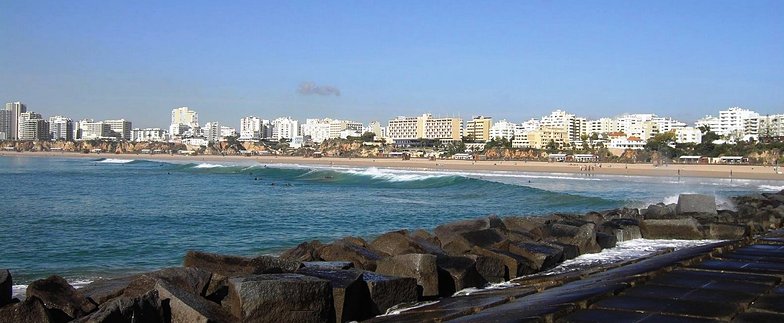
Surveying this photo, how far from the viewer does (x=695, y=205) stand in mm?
17875

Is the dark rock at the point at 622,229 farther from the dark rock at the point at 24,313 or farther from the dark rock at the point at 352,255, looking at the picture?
the dark rock at the point at 24,313

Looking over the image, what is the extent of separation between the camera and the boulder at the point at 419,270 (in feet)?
26.1

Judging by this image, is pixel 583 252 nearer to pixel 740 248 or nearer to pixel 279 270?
pixel 740 248

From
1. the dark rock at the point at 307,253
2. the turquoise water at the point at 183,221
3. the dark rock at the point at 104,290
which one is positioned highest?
the dark rock at the point at 307,253

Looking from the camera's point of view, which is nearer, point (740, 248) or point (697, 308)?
point (697, 308)

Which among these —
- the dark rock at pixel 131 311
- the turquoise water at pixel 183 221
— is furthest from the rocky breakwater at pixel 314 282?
the turquoise water at pixel 183 221

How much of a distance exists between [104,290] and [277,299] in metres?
2.63

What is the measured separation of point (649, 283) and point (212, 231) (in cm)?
1315

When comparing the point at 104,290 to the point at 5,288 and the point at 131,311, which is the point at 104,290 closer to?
the point at 5,288

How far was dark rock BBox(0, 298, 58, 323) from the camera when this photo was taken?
6.14 metres

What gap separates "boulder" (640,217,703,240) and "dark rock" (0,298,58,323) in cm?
1104

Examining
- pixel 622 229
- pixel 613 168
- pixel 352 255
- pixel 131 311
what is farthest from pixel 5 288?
pixel 613 168

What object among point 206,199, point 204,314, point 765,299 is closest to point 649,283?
point 765,299

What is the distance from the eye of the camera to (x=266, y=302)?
6.19 metres
